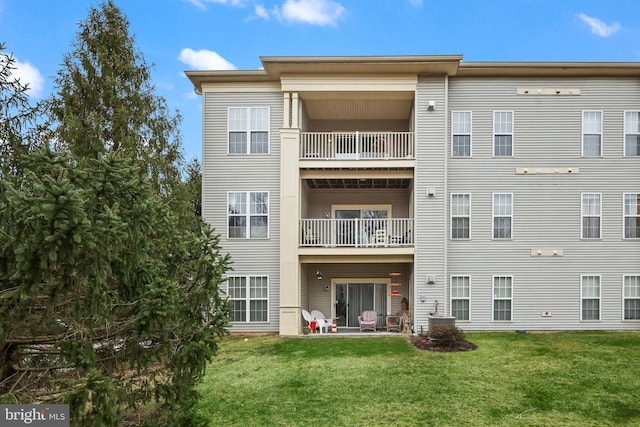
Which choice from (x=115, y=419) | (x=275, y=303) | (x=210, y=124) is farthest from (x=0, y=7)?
(x=275, y=303)

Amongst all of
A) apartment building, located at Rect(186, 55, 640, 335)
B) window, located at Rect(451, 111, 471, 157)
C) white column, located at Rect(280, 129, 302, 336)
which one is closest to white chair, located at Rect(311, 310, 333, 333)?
white column, located at Rect(280, 129, 302, 336)

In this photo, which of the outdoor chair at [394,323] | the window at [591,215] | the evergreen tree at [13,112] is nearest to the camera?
the evergreen tree at [13,112]

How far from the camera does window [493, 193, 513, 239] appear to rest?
15.0m

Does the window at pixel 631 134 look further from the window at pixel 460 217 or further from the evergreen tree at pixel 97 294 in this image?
the evergreen tree at pixel 97 294

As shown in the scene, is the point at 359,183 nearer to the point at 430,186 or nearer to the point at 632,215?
the point at 430,186

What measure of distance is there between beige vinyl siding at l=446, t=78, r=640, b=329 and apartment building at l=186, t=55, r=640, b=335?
4 centimetres

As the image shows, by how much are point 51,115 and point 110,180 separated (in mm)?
10986

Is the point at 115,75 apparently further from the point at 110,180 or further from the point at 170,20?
the point at 110,180

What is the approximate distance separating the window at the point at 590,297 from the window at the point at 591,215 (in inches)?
62.6

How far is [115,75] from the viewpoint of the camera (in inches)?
529

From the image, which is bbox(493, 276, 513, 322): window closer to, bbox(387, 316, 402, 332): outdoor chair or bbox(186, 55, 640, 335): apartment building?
bbox(186, 55, 640, 335): apartment building

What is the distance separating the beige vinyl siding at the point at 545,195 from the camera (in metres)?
14.8

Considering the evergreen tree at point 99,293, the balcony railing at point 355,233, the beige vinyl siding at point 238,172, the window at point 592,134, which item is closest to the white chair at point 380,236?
the balcony railing at point 355,233

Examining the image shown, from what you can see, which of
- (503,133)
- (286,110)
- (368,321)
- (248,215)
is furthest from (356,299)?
(503,133)
